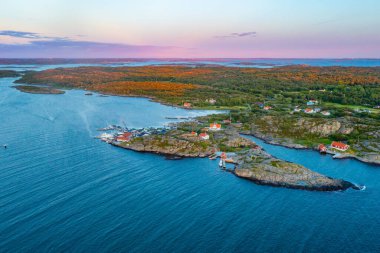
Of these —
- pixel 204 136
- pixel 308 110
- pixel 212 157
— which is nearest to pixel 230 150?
pixel 212 157

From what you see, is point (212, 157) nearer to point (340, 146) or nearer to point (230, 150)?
point (230, 150)

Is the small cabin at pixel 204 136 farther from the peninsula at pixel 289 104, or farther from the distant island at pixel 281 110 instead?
the peninsula at pixel 289 104

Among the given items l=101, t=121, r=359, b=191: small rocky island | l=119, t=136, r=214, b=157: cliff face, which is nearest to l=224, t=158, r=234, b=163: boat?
l=101, t=121, r=359, b=191: small rocky island

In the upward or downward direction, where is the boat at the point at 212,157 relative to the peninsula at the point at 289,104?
downward

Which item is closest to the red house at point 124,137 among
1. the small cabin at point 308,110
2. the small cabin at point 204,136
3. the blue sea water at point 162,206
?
the blue sea water at point 162,206

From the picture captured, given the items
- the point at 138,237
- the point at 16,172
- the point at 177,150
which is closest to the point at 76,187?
the point at 16,172

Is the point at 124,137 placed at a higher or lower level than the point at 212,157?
higher
